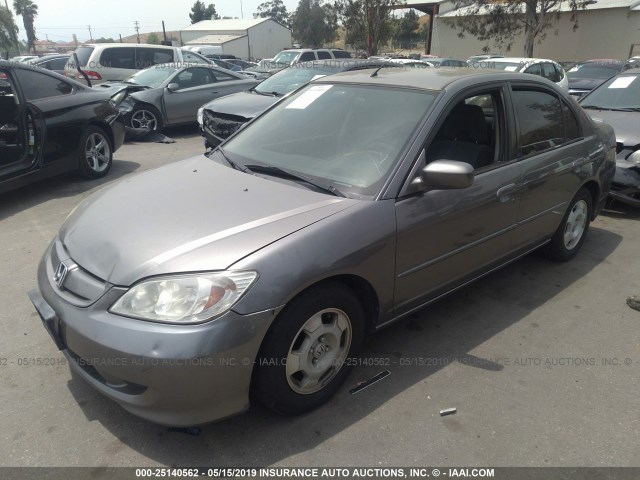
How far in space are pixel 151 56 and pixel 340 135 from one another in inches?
452

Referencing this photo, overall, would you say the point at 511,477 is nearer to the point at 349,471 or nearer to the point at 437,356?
the point at 349,471

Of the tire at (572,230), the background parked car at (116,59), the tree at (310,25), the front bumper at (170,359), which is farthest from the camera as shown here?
the tree at (310,25)

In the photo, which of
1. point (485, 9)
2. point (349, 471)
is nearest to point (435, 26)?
point (485, 9)

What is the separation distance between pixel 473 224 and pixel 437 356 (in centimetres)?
84

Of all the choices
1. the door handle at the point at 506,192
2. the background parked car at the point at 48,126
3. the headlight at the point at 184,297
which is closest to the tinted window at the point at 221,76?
the background parked car at the point at 48,126

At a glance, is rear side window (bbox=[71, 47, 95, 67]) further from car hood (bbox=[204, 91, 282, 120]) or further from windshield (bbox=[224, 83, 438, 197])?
windshield (bbox=[224, 83, 438, 197])

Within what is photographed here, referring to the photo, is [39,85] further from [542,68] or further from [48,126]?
[542,68]

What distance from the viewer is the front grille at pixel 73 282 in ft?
7.13

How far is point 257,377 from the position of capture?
2219 millimetres

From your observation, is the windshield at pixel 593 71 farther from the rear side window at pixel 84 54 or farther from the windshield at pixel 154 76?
the rear side window at pixel 84 54

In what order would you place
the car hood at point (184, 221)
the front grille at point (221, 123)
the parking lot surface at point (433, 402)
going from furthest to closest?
the front grille at point (221, 123), the parking lot surface at point (433, 402), the car hood at point (184, 221)

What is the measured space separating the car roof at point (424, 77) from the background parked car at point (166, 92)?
6.94 m

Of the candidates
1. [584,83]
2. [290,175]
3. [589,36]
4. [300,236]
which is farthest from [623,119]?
[589,36]

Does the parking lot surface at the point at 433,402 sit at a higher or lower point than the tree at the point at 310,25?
lower
